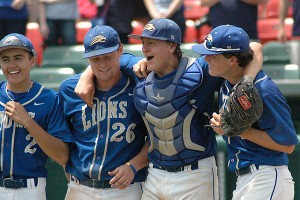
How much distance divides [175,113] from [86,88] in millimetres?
570

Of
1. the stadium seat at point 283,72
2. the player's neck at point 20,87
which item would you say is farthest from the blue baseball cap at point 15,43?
the stadium seat at point 283,72

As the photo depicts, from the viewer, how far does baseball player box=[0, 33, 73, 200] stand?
476 centimetres

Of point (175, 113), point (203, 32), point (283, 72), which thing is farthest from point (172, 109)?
point (203, 32)

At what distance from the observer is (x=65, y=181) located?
18.2 ft

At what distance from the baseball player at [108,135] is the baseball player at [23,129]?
4.9 inches

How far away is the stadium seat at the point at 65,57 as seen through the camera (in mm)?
8195

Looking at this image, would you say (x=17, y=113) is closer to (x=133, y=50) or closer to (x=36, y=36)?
(x=133, y=50)

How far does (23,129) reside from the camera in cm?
480

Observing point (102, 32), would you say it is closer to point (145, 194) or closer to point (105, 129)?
point (105, 129)

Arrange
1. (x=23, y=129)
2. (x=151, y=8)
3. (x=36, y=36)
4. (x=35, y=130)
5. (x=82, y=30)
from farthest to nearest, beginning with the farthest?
1. (x=82, y=30)
2. (x=36, y=36)
3. (x=151, y=8)
4. (x=23, y=129)
5. (x=35, y=130)

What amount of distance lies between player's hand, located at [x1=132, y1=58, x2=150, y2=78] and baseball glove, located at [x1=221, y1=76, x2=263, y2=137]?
64cm

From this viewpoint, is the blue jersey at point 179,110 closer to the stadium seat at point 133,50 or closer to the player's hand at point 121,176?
the player's hand at point 121,176

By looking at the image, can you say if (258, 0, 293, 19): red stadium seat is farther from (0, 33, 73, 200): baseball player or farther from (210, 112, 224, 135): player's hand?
(210, 112, 224, 135): player's hand

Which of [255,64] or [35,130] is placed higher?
[255,64]
